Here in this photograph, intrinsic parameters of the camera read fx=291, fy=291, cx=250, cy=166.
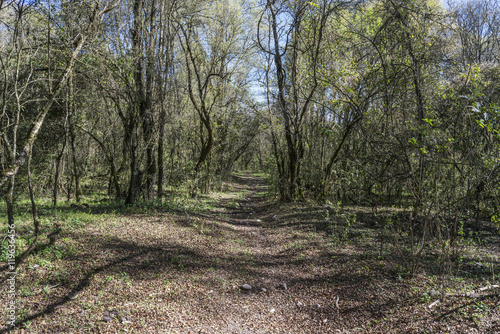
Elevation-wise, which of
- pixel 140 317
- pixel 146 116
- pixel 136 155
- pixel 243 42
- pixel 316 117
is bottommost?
pixel 140 317

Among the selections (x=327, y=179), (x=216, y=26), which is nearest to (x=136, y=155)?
(x=327, y=179)

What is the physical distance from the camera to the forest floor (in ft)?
10.5

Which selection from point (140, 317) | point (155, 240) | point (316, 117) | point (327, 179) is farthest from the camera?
point (316, 117)

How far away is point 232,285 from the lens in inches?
178

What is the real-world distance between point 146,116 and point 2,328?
7172 mm

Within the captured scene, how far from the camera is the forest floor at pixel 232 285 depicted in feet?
10.5

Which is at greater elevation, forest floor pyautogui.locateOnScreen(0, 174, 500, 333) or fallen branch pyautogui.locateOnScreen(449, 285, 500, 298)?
fallen branch pyautogui.locateOnScreen(449, 285, 500, 298)

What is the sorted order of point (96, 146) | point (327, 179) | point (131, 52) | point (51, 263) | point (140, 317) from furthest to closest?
point (96, 146), point (327, 179), point (131, 52), point (51, 263), point (140, 317)

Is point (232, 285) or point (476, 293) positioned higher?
point (476, 293)

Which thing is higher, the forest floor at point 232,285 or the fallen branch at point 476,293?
the fallen branch at point 476,293

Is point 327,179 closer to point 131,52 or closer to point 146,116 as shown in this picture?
point 146,116

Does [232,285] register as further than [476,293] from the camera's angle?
Yes

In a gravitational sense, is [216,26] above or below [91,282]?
above

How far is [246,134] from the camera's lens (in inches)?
843
